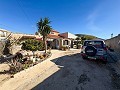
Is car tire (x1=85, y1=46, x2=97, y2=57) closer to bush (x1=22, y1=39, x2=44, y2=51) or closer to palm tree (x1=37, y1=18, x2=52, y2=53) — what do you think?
palm tree (x1=37, y1=18, x2=52, y2=53)

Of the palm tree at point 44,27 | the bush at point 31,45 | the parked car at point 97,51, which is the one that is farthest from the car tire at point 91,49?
the bush at point 31,45

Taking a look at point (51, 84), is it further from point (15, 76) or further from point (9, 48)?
point (9, 48)

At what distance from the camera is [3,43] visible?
15.1 meters

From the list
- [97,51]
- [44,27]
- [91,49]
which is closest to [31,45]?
[44,27]

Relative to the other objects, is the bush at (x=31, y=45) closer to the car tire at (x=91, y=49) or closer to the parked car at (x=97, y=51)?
the parked car at (x=97, y=51)

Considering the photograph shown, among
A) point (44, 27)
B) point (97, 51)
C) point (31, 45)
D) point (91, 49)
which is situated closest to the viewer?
point (97, 51)

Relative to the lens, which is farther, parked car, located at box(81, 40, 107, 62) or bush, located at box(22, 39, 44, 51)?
bush, located at box(22, 39, 44, 51)

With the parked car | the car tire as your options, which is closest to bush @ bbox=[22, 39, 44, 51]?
the parked car

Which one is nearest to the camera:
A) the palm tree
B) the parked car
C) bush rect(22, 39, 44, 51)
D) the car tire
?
the parked car

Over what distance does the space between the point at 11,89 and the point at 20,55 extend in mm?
5480

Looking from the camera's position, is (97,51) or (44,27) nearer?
(97,51)

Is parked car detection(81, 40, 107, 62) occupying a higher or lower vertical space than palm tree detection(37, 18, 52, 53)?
lower

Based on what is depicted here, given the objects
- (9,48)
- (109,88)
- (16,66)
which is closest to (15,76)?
(16,66)

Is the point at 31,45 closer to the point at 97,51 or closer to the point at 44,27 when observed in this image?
the point at 44,27
